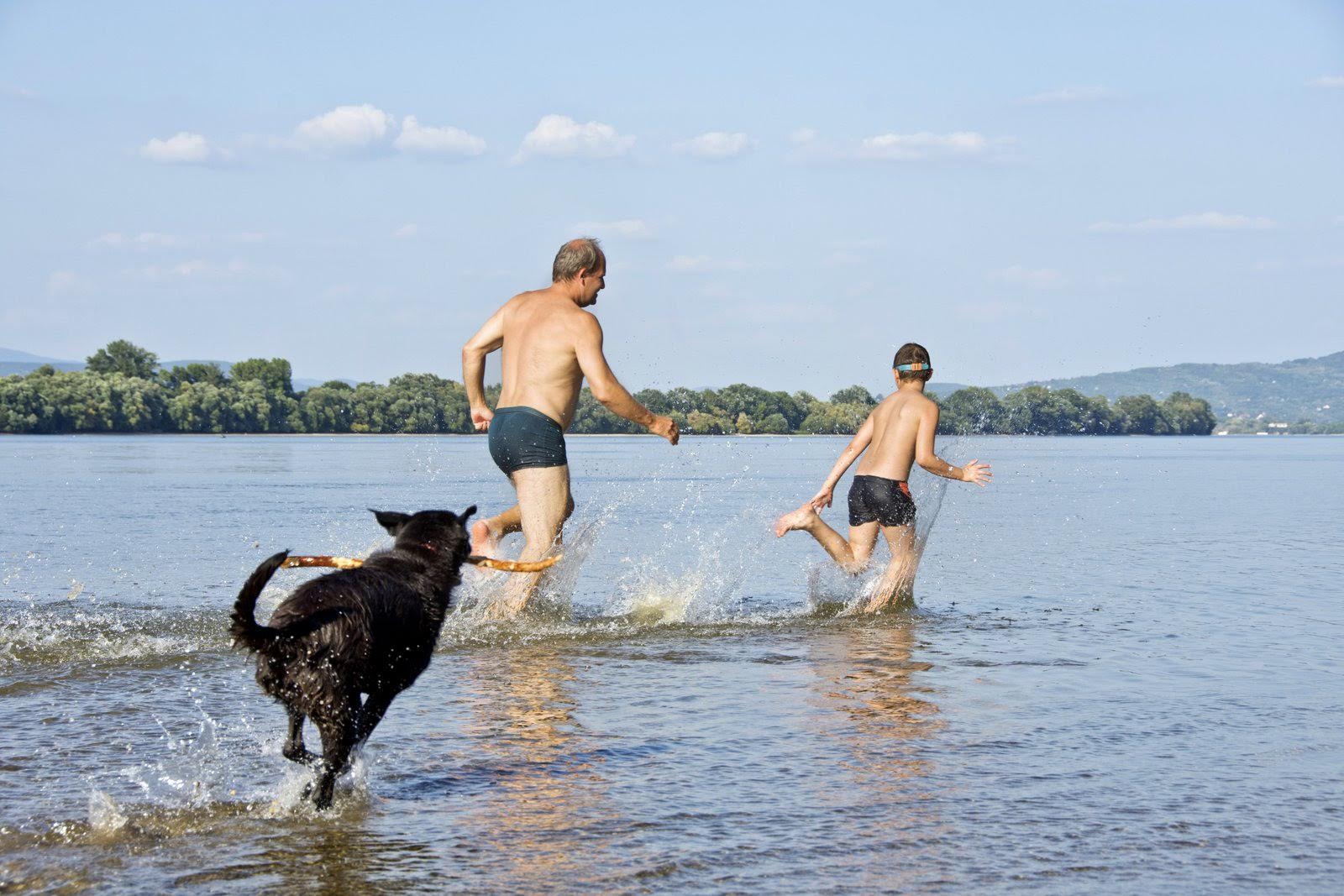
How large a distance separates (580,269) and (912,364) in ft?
10.3

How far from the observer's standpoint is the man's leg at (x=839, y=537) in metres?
10.0

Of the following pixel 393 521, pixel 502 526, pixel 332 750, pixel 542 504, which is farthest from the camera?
pixel 502 526

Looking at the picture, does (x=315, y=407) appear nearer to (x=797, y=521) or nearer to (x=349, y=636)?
(x=797, y=521)

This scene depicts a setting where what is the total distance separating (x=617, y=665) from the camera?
7.80 meters

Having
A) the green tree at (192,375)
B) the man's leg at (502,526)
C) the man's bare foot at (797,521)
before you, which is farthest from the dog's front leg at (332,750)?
the green tree at (192,375)

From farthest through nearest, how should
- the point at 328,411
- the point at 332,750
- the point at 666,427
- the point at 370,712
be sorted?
the point at 328,411 < the point at 666,427 < the point at 370,712 < the point at 332,750

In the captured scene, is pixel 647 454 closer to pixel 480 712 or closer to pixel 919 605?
pixel 919 605

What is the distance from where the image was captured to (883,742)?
5.84m

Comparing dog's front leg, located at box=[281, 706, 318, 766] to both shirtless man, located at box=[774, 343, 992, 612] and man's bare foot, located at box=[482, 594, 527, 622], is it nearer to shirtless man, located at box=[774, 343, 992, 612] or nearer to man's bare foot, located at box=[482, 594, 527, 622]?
man's bare foot, located at box=[482, 594, 527, 622]

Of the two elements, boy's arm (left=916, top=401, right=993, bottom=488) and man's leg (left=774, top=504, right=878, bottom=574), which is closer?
boy's arm (left=916, top=401, right=993, bottom=488)

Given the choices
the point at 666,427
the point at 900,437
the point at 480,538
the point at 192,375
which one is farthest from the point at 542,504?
the point at 192,375

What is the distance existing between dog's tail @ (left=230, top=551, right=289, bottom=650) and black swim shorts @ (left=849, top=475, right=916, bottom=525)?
6191 millimetres

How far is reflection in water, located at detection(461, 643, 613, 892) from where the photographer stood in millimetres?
4363

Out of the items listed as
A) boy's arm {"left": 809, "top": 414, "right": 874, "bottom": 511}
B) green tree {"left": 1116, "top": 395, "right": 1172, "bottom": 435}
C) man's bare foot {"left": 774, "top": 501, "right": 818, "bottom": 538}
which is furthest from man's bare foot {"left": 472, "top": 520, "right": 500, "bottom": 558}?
green tree {"left": 1116, "top": 395, "right": 1172, "bottom": 435}
